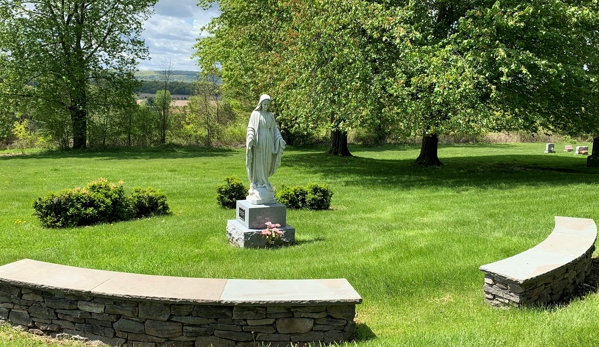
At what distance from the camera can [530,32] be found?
45.4 ft

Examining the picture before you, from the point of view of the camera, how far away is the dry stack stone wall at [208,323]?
4.14 m

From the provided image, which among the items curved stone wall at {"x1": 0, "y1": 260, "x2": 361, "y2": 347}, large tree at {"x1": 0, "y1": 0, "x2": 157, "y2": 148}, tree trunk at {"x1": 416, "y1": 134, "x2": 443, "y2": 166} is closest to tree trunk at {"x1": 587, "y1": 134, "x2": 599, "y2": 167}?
tree trunk at {"x1": 416, "y1": 134, "x2": 443, "y2": 166}

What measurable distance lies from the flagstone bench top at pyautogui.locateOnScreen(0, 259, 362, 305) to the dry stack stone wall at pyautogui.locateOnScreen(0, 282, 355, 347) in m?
0.10

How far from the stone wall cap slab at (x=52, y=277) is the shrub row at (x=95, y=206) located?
13.2ft

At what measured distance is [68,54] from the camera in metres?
Result: 28.1

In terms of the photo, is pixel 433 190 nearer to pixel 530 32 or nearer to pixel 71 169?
pixel 530 32

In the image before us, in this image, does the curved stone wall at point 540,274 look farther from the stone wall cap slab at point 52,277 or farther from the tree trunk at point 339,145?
the tree trunk at point 339,145

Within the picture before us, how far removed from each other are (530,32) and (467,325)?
41.5ft

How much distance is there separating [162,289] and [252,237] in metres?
3.11

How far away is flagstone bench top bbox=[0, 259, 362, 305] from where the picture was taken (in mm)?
4059

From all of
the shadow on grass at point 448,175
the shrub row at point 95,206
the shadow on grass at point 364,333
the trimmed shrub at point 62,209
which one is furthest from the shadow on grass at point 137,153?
the shadow on grass at point 364,333

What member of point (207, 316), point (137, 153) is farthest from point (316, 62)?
point (137, 153)

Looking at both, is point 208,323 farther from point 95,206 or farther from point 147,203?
point 147,203

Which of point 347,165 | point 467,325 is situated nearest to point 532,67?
point 347,165
